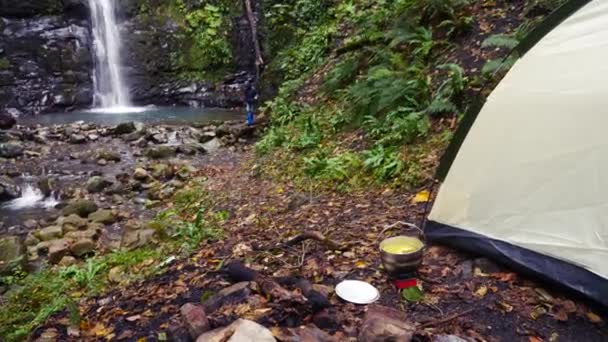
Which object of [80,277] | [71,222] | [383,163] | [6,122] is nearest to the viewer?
[80,277]

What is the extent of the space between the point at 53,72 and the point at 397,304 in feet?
59.2

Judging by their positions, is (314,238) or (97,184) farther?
(97,184)

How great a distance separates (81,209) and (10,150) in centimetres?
478

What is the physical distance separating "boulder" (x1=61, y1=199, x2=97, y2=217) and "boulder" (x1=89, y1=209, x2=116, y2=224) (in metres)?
0.18

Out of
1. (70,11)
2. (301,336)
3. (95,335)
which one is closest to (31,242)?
(95,335)

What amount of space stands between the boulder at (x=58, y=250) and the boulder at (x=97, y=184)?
245cm

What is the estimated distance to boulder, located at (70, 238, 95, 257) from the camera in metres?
5.02

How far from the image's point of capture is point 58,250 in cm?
497

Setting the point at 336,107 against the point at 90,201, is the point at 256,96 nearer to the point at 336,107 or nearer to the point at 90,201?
the point at 336,107

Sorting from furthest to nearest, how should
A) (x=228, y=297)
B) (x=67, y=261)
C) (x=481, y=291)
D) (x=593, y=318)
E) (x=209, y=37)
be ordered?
(x=209, y=37) < (x=67, y=261) < (x=228, y=297) < (x=481, y=291) < (x=593, y=318)

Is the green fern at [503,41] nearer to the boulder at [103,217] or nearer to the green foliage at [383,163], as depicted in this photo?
the green foliage at [383,163]

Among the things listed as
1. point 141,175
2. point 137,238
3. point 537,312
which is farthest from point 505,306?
point 141,175

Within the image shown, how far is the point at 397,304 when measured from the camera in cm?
260

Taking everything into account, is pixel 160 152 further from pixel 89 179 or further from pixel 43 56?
pixel 43 56
